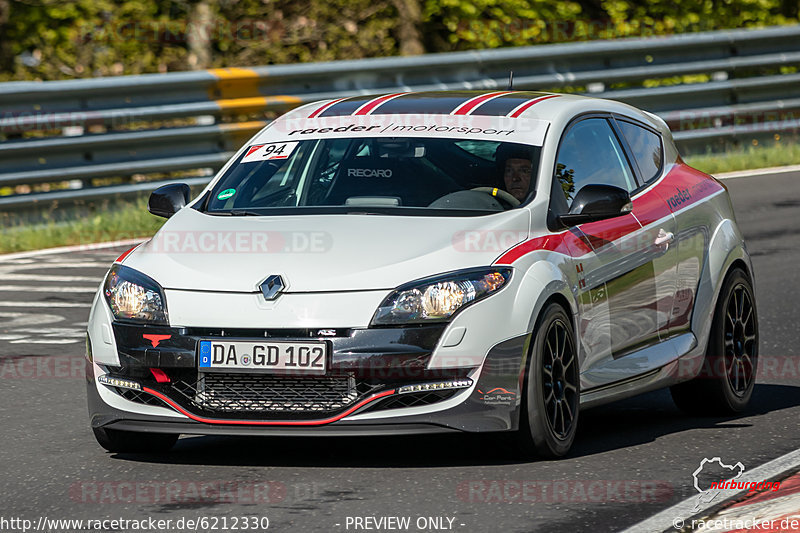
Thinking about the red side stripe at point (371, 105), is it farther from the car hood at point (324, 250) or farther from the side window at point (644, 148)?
the side window at point (644, 148)

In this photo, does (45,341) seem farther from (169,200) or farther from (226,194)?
(226,194)

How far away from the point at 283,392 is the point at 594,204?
163cm

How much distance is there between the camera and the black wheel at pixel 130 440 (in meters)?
6.55

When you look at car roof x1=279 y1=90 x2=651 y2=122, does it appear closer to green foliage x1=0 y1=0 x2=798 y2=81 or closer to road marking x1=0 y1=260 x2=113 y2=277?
road marking x1=0 y1=260 x2=113 y2=277

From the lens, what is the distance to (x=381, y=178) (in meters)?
7.09

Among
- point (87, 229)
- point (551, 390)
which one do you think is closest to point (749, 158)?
point (87, 229)

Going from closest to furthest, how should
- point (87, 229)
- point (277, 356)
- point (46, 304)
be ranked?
point (277, 356) < point (46, 304) < point (87, 229)

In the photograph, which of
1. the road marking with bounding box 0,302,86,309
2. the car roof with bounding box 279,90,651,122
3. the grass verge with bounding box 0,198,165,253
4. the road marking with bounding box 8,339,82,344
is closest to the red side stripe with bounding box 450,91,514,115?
the car roof with bounding box 279,90,651,122

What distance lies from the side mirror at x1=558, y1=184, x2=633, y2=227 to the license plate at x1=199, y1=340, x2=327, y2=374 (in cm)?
139

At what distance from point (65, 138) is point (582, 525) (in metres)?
9.40

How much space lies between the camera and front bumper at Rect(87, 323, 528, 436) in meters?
5.96

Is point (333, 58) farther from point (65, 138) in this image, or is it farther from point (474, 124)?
point (474, 124)

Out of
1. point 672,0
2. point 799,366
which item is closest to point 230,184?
point 799,366

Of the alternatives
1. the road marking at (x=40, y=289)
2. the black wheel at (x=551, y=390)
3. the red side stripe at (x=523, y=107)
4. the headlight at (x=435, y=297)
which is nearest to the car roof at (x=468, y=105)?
the red side stripe at (x=523, y=107)
